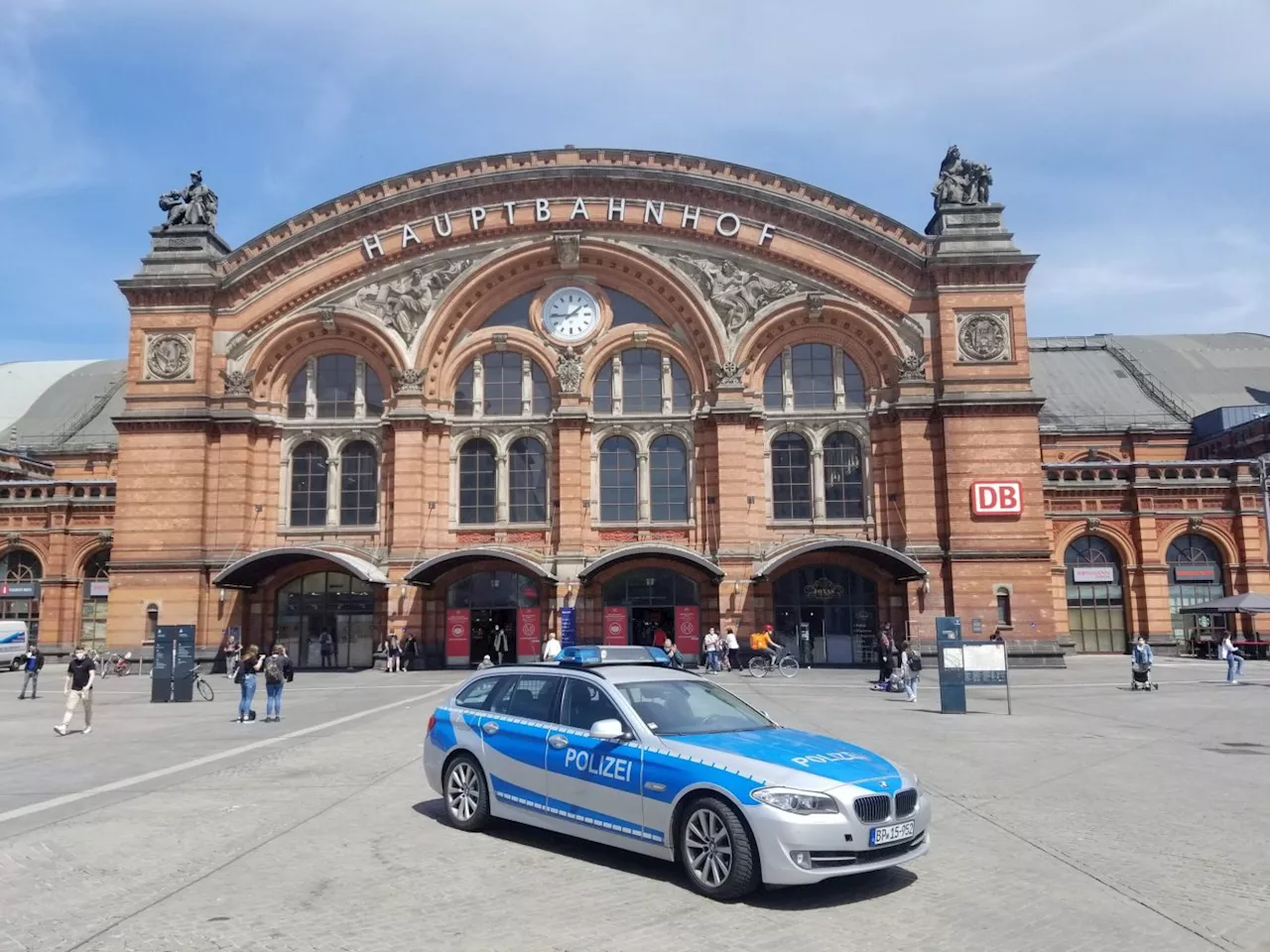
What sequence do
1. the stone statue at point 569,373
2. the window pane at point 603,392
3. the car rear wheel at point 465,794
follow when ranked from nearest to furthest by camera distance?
the car rear wheel at point 465,794, the stone statue at point 569,373, the window pane at point 603,392

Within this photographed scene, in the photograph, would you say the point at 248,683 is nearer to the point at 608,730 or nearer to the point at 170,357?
the point at 608,730

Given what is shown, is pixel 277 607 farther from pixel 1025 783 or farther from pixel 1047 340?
pixel 1047 340

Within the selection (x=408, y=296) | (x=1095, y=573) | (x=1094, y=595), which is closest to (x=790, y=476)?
(x=408, y=296)

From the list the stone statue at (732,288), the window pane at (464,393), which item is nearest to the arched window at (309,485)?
the window pane at (464,393)

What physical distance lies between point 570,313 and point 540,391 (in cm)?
324

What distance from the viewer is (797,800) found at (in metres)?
7.39

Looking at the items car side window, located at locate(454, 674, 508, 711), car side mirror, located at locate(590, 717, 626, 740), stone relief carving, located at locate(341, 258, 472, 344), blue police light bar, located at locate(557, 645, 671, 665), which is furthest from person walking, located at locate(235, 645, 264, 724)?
stone relief carving, located at locate(341, 258, 472, 344)

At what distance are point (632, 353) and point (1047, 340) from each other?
37.0m

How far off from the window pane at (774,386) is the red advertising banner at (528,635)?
38.9 feet

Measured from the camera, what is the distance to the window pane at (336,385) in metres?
38.5

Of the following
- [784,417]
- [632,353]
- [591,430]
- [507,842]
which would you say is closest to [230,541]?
[591,430]

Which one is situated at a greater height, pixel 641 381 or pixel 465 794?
pixel 641 381

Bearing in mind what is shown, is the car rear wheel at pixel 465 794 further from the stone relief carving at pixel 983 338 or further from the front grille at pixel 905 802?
the stone relief carving at pixel 983 338

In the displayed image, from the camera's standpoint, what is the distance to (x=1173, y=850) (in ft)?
29.5
